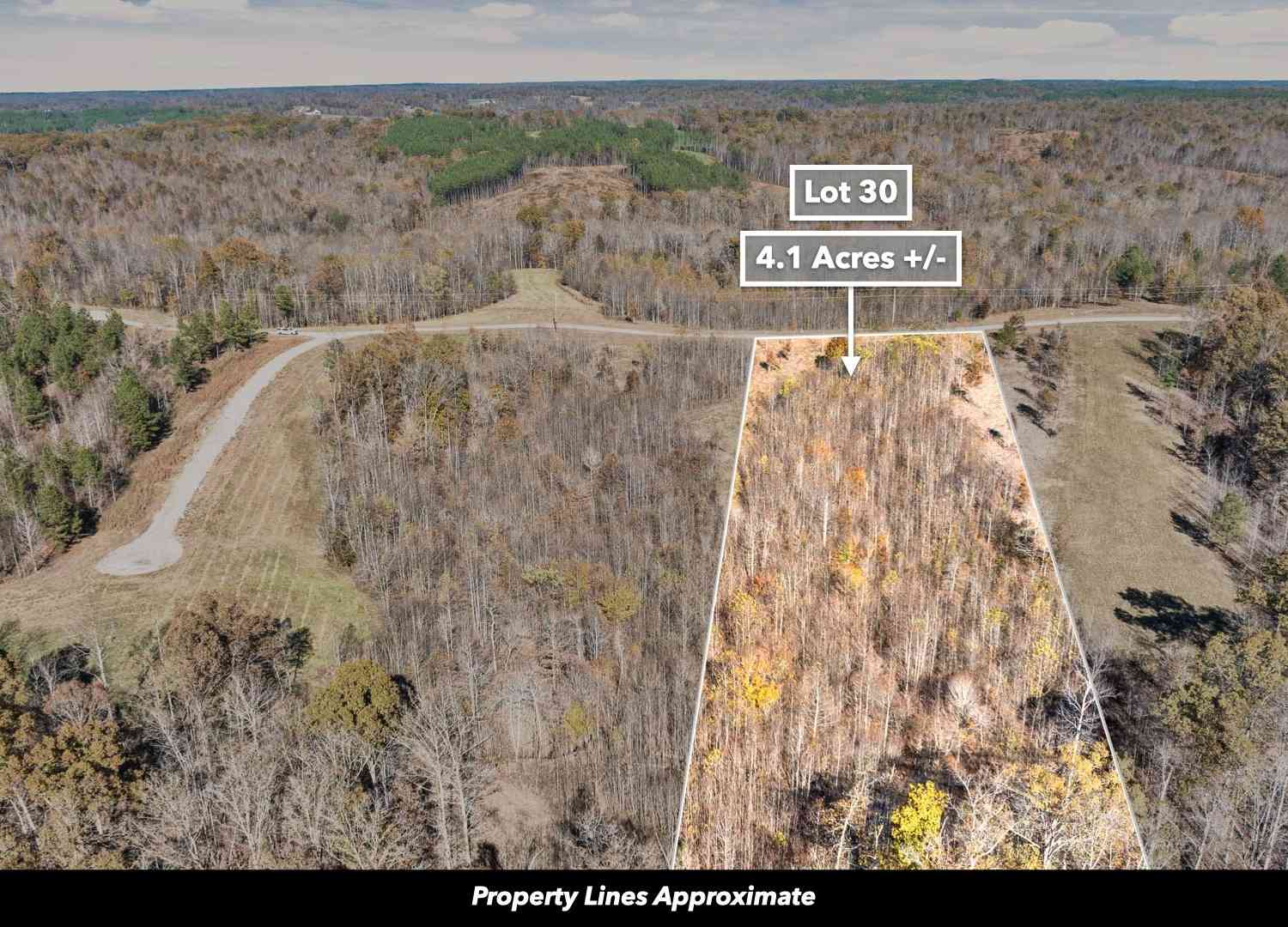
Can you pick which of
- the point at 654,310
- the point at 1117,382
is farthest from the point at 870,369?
the point at 654,310

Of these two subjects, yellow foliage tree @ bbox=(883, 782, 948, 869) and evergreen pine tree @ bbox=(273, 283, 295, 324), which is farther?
evergreen pine tree @ bbox=(273, 283, 295, 324)

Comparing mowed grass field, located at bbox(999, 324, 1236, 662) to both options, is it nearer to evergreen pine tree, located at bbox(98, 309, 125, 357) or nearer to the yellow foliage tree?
the yellow foliage tree

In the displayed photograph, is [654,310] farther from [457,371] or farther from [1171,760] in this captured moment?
[1171,760]

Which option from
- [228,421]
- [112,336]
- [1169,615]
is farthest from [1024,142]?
[1169,615]

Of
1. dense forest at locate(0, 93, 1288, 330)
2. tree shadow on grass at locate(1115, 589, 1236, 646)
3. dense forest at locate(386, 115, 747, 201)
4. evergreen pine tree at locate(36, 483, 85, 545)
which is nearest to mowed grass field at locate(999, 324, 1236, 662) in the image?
tree shadow on grass at locate(1115, 589, 1236, 646)

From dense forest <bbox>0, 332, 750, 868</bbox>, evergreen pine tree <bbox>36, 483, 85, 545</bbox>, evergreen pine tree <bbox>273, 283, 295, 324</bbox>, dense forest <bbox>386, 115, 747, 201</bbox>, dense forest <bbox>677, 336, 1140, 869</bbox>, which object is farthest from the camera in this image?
dense forest <bbox>386, 115, 747, 201</bbox>
